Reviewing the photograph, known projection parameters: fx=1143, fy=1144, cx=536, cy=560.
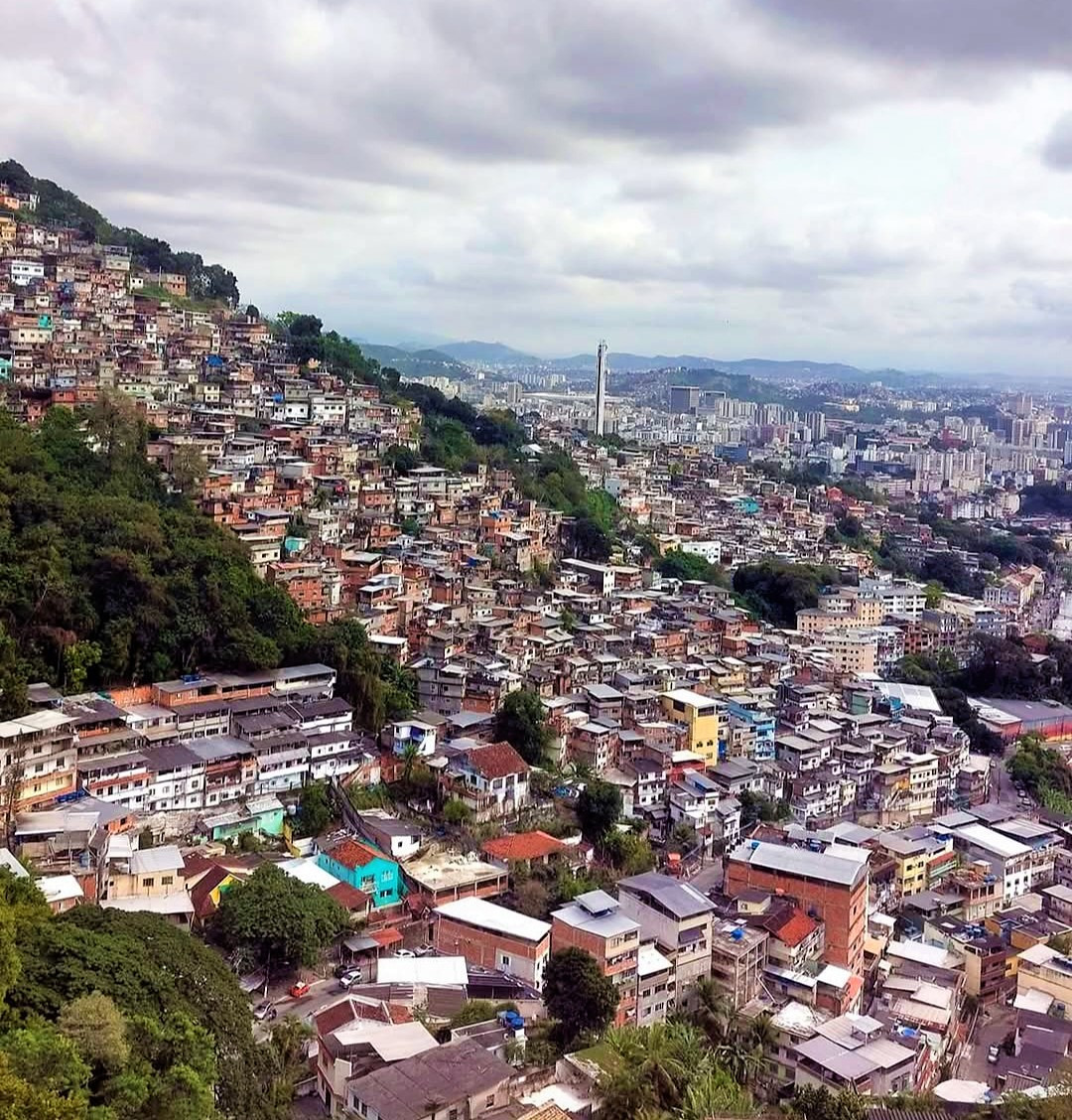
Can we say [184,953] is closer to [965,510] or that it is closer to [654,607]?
[654,607]

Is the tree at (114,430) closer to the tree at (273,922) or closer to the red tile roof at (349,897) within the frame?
the red tile roof at (349,897)

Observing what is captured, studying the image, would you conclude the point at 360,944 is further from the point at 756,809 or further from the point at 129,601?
the point at 756,809

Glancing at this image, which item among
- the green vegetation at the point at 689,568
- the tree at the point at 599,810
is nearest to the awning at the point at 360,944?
the tree at the point at 599,810

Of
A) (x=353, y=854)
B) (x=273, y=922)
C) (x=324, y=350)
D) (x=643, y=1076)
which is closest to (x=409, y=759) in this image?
(x=353, y=854)

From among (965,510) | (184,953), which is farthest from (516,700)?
(965,510)

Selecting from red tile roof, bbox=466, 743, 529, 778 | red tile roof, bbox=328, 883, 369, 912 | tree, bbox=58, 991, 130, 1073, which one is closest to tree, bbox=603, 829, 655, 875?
red tile roof, bbox=466, 743, 529, 778

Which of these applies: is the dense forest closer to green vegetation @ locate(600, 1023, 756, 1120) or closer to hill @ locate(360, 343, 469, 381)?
green vegetation @ locate(600, 1023, 756, 1120)
